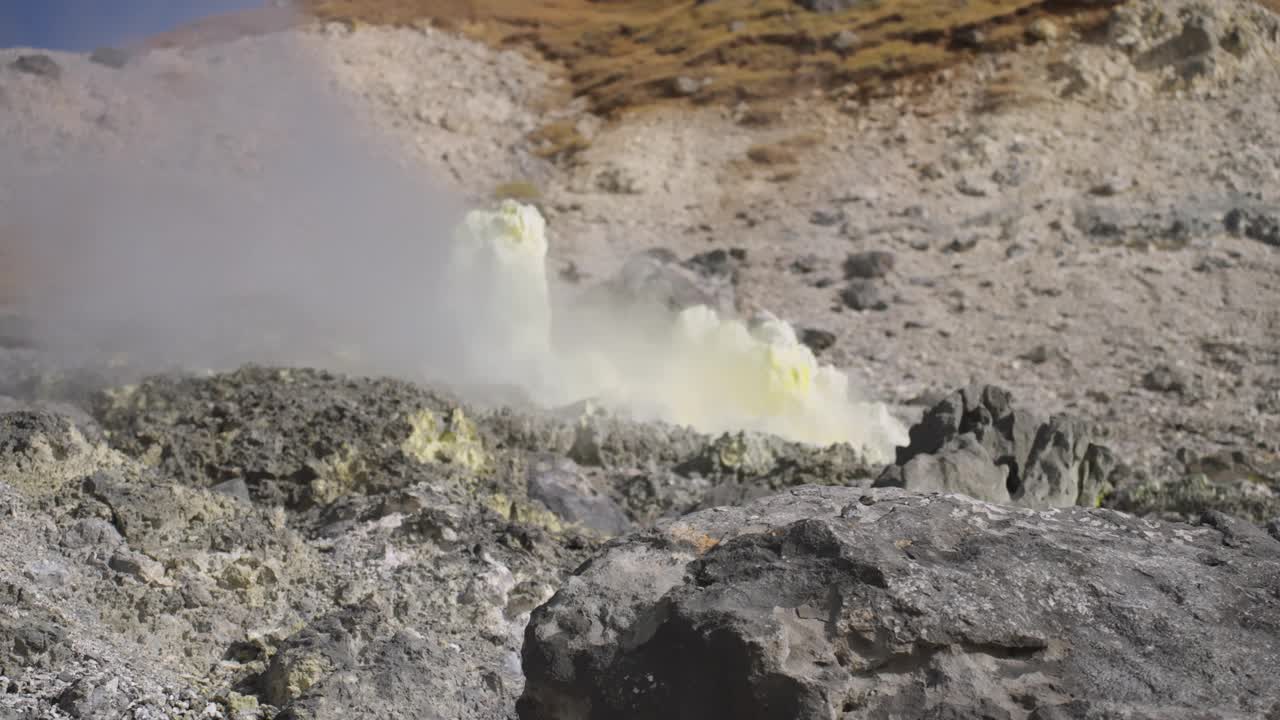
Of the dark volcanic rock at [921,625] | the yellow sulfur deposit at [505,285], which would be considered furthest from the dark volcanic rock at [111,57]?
the dark volcanic rock at [921,625]

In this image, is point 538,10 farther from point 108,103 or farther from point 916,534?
point 916,534

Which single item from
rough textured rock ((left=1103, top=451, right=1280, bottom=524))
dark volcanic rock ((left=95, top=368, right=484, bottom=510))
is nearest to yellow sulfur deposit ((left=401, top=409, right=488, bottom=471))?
dark volcanic rock ((left=95, top=368, right=484, bottom=510))

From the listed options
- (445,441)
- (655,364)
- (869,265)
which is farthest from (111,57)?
(445,441)

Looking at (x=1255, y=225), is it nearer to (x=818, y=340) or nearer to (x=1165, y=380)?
(x=1165, y=380)

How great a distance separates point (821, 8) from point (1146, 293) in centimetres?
1063

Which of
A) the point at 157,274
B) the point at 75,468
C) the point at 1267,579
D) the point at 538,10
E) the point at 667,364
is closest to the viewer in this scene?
the point at 1267,579

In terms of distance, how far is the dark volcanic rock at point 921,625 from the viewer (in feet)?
8.12

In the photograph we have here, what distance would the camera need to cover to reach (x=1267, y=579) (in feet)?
8.94

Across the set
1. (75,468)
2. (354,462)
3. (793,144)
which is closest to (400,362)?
(354,462)

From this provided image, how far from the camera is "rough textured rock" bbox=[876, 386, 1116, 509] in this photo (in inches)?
253

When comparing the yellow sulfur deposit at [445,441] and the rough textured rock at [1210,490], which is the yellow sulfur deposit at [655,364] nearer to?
the rough textured rock at [1210,490]

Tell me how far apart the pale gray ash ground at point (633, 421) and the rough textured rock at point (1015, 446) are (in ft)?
0.08

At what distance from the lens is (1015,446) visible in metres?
6.71

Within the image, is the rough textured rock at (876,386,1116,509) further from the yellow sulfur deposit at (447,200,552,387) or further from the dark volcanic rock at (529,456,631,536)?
the yellow sulfur deposit at (447,200,552,387)
